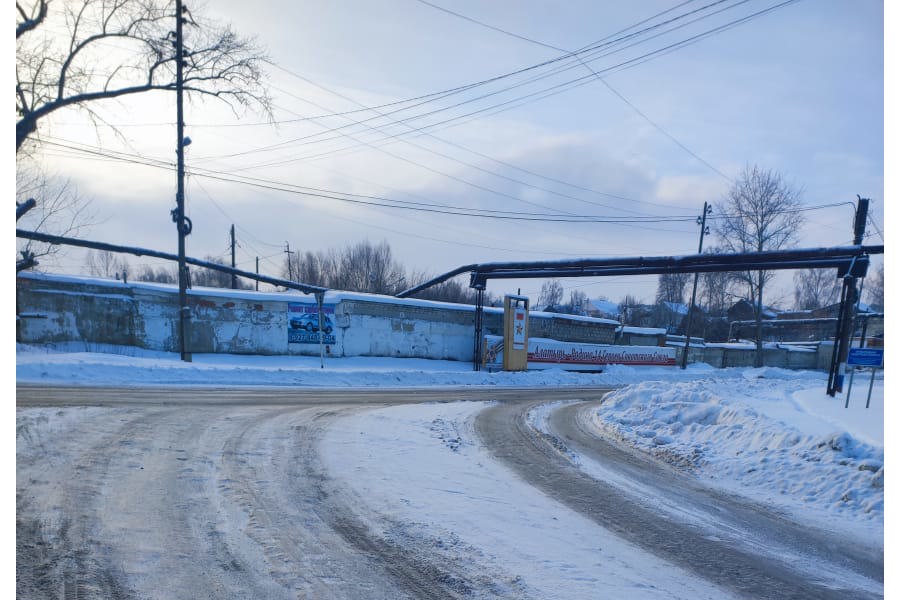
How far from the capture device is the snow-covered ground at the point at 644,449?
16.4 ft

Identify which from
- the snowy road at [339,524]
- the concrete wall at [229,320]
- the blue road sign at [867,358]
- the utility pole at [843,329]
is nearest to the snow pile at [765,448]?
the blue road sign at [867,358]

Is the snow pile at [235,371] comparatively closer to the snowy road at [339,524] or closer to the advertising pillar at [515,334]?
Result: the advertising pillar at [515,334]

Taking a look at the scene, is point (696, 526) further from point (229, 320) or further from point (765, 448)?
point (229, 320)

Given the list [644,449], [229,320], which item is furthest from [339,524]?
[229,320]

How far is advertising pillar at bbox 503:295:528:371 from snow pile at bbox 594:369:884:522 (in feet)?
51.7

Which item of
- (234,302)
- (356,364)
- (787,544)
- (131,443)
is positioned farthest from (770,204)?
(131,443)

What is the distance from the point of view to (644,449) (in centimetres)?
1003

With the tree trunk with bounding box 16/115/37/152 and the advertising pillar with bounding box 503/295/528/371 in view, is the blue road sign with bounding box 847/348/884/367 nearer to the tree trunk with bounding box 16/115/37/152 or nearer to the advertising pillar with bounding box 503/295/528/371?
the advertising pillar with bounding box 503/295/528/371

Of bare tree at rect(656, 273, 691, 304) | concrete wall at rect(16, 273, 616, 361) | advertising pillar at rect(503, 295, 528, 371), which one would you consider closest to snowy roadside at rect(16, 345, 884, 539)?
concrete wall at rect(16, 273, 616, 361)

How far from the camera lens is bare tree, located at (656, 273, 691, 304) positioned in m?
87.1

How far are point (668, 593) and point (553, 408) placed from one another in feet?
36.3

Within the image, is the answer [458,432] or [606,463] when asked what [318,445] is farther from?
[606,463]

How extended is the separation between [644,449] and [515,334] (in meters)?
19.4

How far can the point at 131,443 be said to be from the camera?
720 centimetres
